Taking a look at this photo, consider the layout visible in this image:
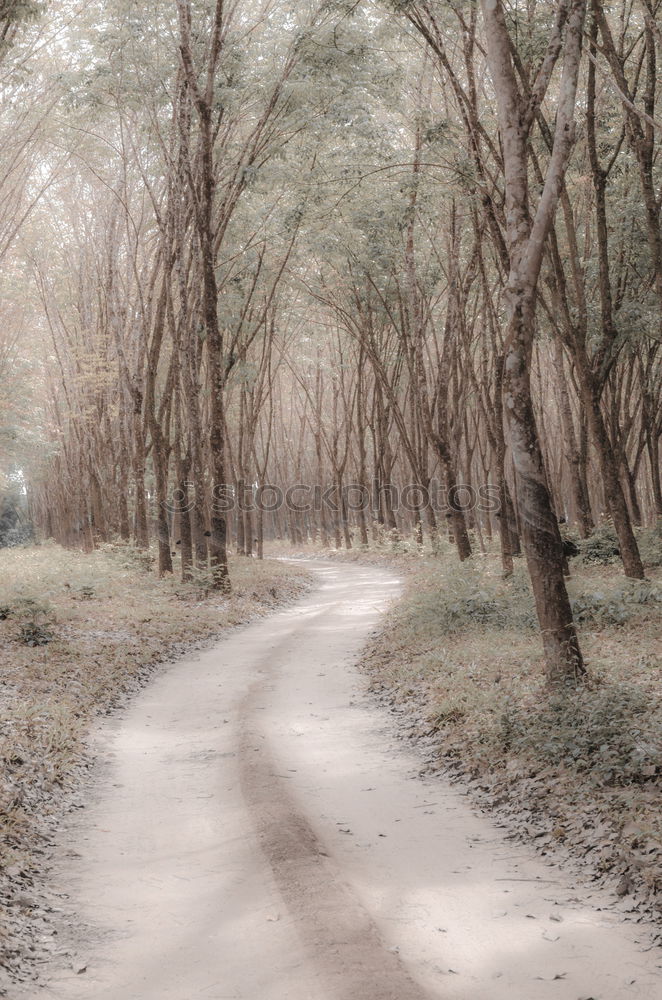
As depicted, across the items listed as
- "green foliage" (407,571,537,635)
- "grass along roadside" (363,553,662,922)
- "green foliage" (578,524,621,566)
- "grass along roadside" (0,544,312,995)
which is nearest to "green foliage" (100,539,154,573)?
"grass along roadside" (0,544,312,995)

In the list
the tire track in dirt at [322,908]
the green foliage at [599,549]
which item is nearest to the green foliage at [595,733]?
the tire track in dirt at [322,908]

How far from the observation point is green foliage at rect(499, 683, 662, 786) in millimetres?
5227

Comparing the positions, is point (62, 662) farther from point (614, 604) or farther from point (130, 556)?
point (130, 556)

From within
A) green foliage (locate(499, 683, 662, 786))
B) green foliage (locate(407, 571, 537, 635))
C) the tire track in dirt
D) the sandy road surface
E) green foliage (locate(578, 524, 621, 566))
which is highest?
green foliage (locate(578, 524, 621, 566))

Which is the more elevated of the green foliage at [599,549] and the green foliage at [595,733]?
the green foliage at [599,549]

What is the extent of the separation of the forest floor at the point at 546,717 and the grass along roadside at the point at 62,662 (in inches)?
118

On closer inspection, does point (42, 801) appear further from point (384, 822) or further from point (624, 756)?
point (624, 756)

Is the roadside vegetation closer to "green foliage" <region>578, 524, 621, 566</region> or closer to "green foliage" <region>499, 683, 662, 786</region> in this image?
"green foliage" <region>499, 683, 662, 786</region>

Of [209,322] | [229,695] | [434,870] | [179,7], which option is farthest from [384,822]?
[179,7]

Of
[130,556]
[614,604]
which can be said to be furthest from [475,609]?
[130,556]

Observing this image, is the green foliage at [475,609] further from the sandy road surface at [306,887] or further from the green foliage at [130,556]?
the green foliage at [130,556]

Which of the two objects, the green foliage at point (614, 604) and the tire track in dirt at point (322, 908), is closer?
the tire track in dirt at point (322, 908)

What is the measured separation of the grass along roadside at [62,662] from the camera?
4676mm

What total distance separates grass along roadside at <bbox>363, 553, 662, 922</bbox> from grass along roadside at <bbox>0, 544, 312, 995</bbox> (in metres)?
3.01
